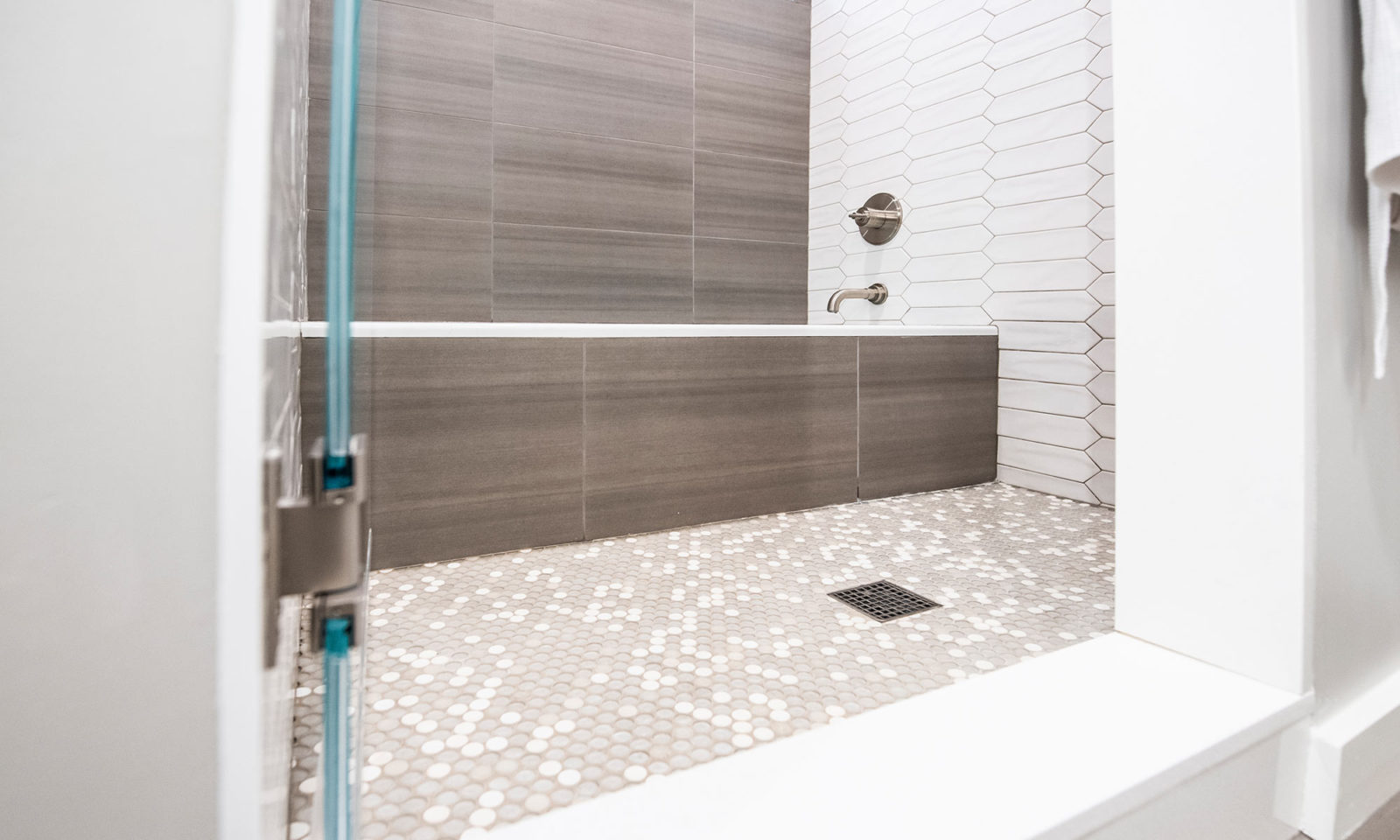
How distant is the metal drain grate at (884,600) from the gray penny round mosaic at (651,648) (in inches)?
1.0

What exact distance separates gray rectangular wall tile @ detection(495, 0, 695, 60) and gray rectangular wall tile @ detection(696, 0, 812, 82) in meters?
0.08

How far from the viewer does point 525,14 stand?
2449mm

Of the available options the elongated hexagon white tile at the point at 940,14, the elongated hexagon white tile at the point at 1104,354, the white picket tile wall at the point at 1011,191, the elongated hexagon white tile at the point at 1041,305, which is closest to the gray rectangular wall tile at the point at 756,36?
the white picket tile wall at the point at 1011,191

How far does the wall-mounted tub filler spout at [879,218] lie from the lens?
2.54 m

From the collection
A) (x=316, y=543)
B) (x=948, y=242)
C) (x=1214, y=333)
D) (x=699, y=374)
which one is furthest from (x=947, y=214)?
(x=316, y=543)

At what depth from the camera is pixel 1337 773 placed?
78 centimetres

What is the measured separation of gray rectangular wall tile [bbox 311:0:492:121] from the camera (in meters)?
2.27

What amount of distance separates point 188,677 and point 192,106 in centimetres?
23

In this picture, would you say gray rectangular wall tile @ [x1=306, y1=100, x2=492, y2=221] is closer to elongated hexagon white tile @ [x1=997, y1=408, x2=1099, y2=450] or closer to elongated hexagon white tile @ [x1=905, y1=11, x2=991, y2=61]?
elongated hexagon white tile @ [x1=905, y1=11, x2=991, y2=61]

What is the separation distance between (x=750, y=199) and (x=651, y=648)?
92.9 inches

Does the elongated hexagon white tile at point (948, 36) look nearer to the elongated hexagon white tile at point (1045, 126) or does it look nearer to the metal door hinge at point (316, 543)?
the elongated hexagon white tile at point (1045, 126)

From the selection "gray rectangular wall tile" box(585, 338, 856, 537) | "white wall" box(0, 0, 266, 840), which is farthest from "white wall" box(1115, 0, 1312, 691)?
"white wall" box(0, 0, 266, 840)

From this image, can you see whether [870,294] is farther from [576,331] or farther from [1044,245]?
[576,331]

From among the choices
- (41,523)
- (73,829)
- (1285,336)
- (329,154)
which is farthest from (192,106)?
(1285,336)
